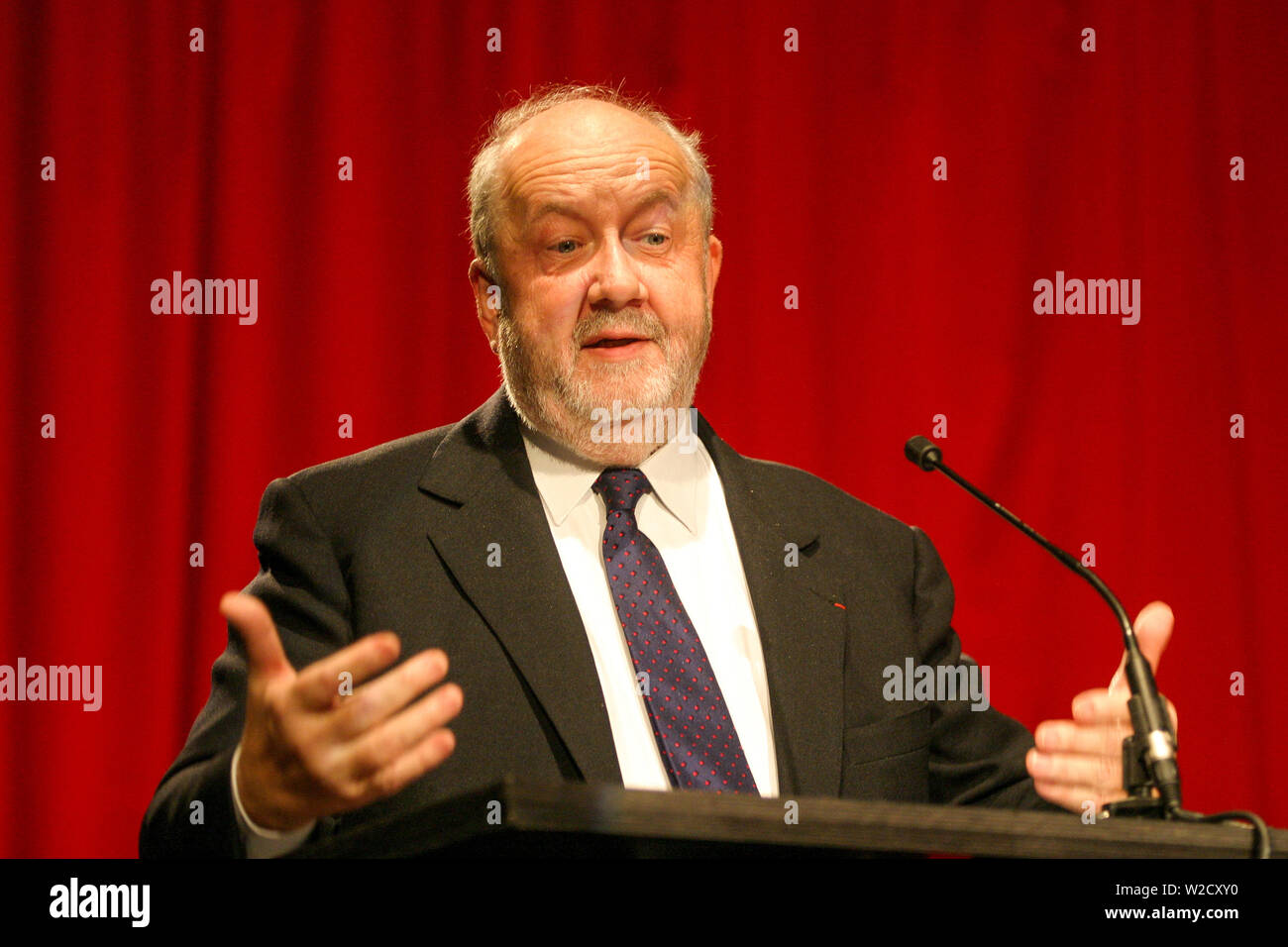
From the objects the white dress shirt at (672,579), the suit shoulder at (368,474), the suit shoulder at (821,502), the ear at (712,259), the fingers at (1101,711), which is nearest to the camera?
the fingers at (1101,711)

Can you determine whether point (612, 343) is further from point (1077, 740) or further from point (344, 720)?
point (344, 720)

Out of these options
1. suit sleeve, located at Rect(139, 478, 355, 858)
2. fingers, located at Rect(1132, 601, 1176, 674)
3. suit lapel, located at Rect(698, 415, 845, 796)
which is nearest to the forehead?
suit lapel, located at Rect(698, 415, 845, 796)

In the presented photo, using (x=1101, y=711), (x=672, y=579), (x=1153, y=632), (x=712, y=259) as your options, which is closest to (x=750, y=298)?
(x=712, y=259)

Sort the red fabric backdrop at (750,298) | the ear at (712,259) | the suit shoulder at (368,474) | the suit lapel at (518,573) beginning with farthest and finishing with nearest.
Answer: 1. the red fabric backdrop at (750,298)
2. the ear at (712,259)
3. the suit shoulder at (368,474)
4. the suit lapel at (518,573)

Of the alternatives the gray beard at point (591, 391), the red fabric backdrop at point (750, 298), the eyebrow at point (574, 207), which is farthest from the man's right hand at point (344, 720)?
the red fabric backdrop at point (750, 298)

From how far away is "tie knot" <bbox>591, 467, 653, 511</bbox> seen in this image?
187 centimetres

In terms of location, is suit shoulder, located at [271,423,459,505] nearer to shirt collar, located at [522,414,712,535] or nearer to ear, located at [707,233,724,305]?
shirt collar, located at [522,414,712,535]

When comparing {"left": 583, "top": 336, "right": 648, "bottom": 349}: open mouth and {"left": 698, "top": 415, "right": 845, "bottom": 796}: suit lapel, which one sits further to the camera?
{"left": 583, "top": 336, "right": 648, "bottom": 349}: open mouth

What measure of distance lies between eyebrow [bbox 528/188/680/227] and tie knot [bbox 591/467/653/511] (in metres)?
0.40

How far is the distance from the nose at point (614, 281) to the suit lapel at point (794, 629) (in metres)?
0.29

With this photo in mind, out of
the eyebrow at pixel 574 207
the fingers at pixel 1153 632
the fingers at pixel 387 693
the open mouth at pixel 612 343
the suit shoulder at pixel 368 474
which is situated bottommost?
the fingers at pixel 387 693

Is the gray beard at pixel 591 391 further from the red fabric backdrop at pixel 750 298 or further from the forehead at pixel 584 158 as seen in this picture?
the red fabric backdrop at pixel 750 298

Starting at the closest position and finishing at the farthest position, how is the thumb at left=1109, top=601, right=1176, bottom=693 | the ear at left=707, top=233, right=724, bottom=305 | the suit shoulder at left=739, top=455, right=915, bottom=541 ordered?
the thumb at left=1109, top=601, right=1176, bottom=693
the suit shoulder at left=739, top=455, right=915, bottom=541
the ear at left=707, top=233, right=724, bottom=305

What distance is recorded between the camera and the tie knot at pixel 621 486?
187cm
